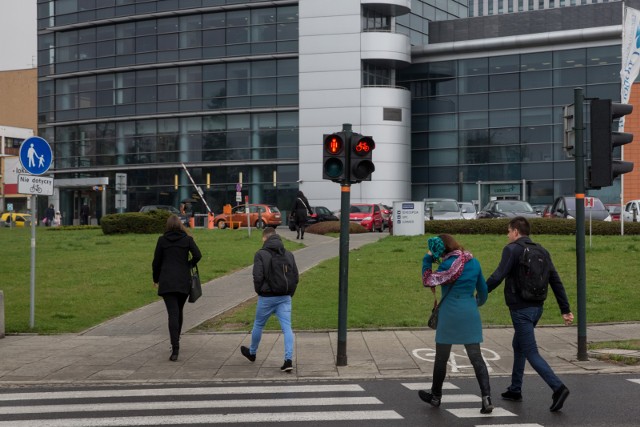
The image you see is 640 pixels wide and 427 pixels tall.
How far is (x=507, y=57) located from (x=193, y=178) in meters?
21.6

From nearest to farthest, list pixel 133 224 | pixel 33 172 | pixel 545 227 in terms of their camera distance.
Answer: pixel 33 172
pixel 545 227
pixel 133 224

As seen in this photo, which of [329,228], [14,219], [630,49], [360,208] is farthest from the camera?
[14,219]

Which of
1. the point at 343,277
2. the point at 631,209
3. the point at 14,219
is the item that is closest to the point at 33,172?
the point at 343,277

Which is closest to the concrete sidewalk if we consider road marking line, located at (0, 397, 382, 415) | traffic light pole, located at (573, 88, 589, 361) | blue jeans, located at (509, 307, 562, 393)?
traffic light pole, located at (573, 88, 589, 361)

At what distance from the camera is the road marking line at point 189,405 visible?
813 cm

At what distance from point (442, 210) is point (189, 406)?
97.9 ft

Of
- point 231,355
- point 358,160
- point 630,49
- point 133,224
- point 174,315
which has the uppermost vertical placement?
point 630,49

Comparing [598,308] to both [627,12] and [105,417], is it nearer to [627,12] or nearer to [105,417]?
[105,417]

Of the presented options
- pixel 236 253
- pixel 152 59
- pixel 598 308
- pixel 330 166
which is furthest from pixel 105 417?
pixel 152 59

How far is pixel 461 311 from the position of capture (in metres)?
7.87

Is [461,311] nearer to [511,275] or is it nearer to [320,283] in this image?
[511,275]

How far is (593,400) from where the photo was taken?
827 cm

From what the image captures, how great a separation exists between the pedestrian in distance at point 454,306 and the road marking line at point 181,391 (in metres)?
1.50

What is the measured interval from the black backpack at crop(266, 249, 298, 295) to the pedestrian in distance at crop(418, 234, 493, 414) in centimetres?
269
